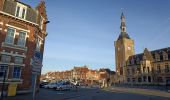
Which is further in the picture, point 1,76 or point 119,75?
point 119,75

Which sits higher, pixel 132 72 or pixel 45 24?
pixel 45 24

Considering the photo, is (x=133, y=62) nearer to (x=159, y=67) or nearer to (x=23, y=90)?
(x=159, y=67)

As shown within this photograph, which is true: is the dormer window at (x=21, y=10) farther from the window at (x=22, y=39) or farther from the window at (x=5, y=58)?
the window at (x=5, y=58)

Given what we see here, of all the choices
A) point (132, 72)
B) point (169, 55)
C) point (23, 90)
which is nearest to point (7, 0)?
point (23, 90)

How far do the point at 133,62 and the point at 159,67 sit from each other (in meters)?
15.7

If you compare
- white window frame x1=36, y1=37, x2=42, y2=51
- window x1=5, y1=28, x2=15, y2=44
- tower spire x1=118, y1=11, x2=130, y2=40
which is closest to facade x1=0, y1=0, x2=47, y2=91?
window x1=5, y1=28, x2=15, y2=44

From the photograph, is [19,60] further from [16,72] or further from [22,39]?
[22,39]

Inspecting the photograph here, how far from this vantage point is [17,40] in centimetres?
2572

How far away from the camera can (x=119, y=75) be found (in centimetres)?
9544

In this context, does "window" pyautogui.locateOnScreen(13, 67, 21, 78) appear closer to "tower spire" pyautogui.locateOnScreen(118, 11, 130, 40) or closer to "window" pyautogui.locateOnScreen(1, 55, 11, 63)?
"window" pyautogui.locateOnScreen(1, 55, 11, 63)

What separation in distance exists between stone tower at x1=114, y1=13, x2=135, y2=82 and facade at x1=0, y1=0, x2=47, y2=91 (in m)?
71.0

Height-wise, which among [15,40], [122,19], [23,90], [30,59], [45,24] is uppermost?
[122,19]

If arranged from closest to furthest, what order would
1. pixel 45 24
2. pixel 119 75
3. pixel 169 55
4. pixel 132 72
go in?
1. pixel 45 24
2. pixel 169 55
3. pixel 132 72
4. pixel 119 75

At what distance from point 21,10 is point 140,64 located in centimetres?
6568
